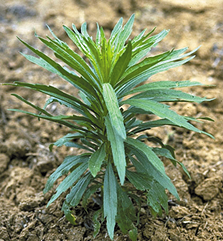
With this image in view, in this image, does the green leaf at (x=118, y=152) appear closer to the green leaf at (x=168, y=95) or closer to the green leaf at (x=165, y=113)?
the green leaf at (x=165, y=113)

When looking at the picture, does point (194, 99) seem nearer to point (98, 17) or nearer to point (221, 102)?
point (221, 102)

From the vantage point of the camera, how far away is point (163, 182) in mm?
2031

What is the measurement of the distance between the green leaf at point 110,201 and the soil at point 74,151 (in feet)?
1.73

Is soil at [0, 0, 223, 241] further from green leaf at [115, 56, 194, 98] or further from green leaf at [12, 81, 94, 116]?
green leaf at [12, 81, 94, 116]

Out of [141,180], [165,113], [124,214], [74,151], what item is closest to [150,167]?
[141,180]

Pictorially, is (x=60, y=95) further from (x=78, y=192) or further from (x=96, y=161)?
(x=78, y=192)

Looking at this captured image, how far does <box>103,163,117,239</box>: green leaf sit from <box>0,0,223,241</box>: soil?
1.73 feet

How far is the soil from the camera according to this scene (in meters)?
2.45

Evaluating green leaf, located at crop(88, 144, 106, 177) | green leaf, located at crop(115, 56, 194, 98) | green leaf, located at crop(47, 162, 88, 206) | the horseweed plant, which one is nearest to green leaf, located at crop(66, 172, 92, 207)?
the horseweed plant

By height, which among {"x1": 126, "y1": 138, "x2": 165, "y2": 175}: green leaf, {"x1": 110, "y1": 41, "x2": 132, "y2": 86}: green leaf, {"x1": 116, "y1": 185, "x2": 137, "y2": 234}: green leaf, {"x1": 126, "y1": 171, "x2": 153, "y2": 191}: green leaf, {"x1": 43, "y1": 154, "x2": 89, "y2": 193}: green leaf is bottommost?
{"x1": 116, "y1": 185, "x2": 137, "y2": 234}: green leaf

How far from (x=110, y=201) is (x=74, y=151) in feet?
4.21

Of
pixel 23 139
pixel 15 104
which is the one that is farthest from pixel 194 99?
pixel 15 104

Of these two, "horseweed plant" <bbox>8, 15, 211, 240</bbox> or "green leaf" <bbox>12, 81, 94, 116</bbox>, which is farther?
"green leaf" <bbox>12, 81, 94, 116</bbox>

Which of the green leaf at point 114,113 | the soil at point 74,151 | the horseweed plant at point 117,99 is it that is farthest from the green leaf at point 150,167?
the soil at point 74,151
